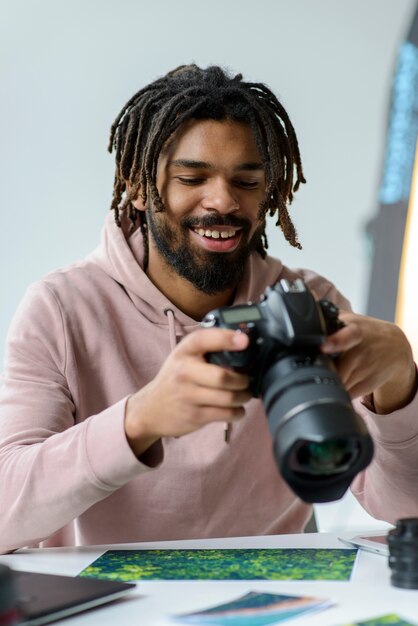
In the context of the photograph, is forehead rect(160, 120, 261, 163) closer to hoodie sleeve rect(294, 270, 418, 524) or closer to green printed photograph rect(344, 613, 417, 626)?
hoodie sleeve rect(294, 270, 418, 524)

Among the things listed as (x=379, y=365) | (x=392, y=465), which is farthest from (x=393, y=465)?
(x=379, y=365)

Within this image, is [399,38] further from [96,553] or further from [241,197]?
[96,553]

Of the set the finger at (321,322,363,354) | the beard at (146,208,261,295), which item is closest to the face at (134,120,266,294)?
the beard at (146,208,261,295)

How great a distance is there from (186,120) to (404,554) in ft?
2.31

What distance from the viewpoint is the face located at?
1.28m

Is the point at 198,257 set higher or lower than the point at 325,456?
higher

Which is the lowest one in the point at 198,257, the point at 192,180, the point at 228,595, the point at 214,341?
the point at 228,595

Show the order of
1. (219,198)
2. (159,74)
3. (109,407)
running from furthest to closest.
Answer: (159,74) < (219,198) < (109,407)

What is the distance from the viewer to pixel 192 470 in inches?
49.4

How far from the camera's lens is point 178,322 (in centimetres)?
134

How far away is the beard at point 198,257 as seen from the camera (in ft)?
4.34

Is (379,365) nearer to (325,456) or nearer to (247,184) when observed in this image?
(325,456)

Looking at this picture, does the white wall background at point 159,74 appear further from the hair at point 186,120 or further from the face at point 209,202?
the face at point 209,202

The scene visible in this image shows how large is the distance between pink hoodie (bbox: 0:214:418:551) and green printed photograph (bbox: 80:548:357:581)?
96 millimetres
